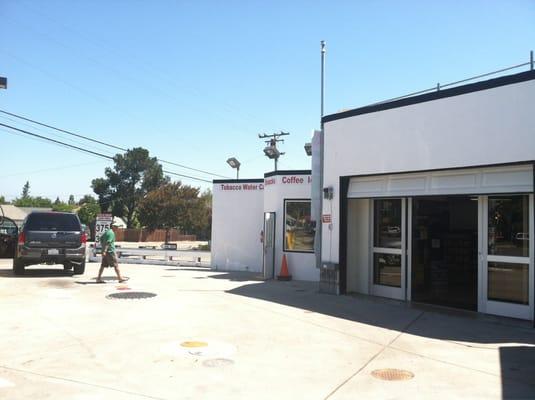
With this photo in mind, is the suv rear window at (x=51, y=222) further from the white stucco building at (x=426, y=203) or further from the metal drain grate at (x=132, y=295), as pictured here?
the white stucco building at (x=426, y=203)

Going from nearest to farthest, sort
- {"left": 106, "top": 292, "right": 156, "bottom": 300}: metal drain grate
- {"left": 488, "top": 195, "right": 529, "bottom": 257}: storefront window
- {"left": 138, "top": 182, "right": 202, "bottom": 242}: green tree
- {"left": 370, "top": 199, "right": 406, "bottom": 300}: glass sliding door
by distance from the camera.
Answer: {"left": 488, "top": 195, "right": 529, "bottom": 257}: storefront window < {"left": 106, "top": 292, "right": 156, "bottom": 300}: metal drain grate < {"left": 370, "top": 199, "right": 406, "bottom": 300}: glass sliding door < {"left": 138, "top": 182, "right": 202, "bottom": 242}: green tree

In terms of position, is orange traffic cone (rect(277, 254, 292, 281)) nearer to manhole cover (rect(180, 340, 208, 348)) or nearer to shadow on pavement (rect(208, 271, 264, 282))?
shadow on pavement (rect(208, 271, 264, 282))

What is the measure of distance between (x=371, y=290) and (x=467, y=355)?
17.1 feet

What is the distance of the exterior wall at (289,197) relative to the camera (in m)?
14.8

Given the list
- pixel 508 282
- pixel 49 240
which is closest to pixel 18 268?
pixel 49 240

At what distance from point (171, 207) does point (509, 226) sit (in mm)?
53176

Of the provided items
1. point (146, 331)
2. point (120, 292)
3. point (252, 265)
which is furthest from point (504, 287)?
point (252, 265)

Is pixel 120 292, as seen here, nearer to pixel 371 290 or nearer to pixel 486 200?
pixel 371 290

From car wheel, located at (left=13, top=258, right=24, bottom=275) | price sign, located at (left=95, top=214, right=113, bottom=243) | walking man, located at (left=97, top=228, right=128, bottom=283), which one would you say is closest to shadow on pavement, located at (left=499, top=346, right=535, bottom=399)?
walking man, located at (left=97, top=228, right=128, bottom=283)

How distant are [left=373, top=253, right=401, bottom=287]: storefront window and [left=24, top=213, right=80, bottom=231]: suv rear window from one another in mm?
8776

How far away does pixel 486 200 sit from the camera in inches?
371

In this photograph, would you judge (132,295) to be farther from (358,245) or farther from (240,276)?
(358,245)

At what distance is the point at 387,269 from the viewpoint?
11336mm

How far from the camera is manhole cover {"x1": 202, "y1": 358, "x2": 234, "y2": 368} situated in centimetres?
577
